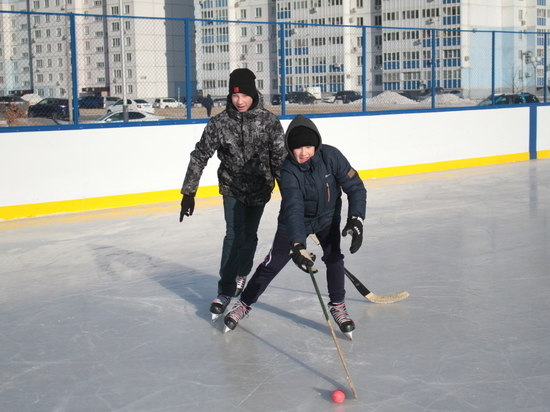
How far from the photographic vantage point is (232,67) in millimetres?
9727

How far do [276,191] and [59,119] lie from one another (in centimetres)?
319

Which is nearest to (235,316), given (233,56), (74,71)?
(74,71)

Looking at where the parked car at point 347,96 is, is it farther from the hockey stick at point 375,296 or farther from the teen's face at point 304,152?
the teen's face at point 304,152

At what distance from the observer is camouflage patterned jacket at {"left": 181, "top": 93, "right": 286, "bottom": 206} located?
415cm

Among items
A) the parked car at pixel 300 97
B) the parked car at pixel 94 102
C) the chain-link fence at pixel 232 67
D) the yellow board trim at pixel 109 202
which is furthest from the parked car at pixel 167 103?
the parked car at pixel 300 97

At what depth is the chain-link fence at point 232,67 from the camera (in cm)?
851

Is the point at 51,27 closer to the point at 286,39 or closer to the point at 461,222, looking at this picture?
the point at 286,39

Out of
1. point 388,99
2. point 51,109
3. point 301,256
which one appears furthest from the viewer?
point 388,99

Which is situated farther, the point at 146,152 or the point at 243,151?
the point at 146,152

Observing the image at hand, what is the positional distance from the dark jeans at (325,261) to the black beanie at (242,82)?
814mm

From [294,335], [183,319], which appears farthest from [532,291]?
[183,319]

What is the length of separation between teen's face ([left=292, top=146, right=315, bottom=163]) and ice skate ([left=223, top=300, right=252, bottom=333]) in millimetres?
993

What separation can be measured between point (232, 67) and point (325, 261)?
6310 mm

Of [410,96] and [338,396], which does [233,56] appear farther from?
[338,396]
